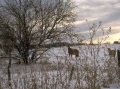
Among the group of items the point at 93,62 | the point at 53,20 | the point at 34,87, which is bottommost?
the point at 34,87

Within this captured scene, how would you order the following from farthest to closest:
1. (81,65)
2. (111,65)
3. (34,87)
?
(111,65), (81,65), (34,87)

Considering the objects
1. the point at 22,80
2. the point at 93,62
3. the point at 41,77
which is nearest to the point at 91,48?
the point at 93,62

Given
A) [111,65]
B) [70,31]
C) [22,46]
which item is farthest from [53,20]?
[111,65]

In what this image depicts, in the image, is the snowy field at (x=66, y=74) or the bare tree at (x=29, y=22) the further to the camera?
the bare tree at (x=29, y=22)

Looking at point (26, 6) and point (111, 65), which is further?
point (26, 6)

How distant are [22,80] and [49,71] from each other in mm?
724

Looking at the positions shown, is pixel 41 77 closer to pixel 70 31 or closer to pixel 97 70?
pixel 97 70

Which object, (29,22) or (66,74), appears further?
(29,22)

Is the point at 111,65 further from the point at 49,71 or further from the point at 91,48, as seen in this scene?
the point at 49,71

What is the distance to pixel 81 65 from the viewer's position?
302 inches

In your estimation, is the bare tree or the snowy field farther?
the bare tree

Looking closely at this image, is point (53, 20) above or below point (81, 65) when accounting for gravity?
above

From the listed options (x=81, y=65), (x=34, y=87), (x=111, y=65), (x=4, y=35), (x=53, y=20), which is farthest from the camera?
(x=53, y=20)

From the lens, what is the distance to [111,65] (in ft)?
26.9
